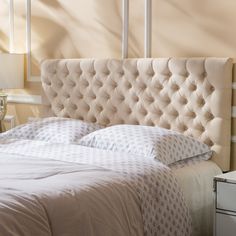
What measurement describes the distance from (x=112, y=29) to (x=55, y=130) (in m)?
0.88

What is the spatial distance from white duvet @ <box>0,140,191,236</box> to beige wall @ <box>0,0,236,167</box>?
2.53ft

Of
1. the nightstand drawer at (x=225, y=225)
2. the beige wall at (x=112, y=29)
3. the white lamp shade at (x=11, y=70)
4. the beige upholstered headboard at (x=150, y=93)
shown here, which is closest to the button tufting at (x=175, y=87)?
the beige upholstered headboard at (x=150, y=93)

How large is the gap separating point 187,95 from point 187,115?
0.43ft

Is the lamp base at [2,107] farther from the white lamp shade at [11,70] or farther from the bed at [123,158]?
the bed at [123,158]

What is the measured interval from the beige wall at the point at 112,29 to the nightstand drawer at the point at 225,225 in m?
0.64

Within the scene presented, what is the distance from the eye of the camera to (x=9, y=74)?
15.4 feet

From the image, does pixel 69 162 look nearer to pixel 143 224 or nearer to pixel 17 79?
pixel 143 224

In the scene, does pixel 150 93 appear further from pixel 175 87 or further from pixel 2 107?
pixel 2 107

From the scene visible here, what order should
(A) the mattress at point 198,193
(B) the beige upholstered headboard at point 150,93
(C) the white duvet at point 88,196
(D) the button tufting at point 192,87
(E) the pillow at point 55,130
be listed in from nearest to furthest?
(C) the white duvet at point 88,196 → (A) the mattress at point 198,193 → (B) the beige upholstered headboard at point 150,93 → (D) the button tufting at point 192,87 → (E) the pillow at point 55,130

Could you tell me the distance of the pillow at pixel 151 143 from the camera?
330 cm

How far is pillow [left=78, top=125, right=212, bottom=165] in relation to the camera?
3301 mm

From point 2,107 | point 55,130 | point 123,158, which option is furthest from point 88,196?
point 2,107

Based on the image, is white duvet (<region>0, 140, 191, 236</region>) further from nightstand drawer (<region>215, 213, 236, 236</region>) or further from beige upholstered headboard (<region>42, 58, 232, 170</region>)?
beige upholstered headboard (<region>42, 58, 232, 170</region>)

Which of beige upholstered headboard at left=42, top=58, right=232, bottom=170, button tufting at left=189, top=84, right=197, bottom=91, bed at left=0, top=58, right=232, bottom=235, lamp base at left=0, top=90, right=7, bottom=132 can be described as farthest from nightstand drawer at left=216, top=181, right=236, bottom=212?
lamp base at left=0, top=90, right=7, bottom=132
